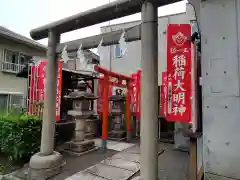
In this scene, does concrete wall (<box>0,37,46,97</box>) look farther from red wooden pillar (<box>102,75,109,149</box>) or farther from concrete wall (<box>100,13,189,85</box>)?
red wooden pillar (<box>102,75,109,149</box>)

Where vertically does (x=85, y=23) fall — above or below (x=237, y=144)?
above

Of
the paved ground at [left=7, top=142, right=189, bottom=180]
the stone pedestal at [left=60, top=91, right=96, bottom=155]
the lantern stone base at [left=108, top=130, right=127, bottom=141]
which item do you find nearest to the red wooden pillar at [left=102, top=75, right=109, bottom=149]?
the paved ground at [left=7, top=142, right=189, bottom=180]

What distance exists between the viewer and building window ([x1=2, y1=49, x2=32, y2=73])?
12374 mm

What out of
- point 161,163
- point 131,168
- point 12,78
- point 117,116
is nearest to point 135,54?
point 117,116

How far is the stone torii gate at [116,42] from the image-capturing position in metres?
2.96

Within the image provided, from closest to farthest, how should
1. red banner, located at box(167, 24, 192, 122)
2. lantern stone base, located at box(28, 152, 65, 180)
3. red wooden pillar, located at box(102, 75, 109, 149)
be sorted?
red banner, located at box(167, 24, 192, 122)
lantern stone base, located at box(28, 152, 65, 180)
red wooden pillar, located at box(102, 75, 109, 149)

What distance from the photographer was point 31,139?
588 centimetres

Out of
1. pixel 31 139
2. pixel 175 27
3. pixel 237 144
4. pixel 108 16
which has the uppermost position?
pixel 108 16

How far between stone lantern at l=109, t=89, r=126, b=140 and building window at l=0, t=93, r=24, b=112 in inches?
268

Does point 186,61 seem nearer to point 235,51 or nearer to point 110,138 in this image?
point 235,51

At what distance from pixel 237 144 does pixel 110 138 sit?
8.11 m

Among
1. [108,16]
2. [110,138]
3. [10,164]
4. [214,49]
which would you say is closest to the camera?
[214,49]

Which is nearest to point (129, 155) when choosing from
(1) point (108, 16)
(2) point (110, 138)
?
(2) point (110, 138)

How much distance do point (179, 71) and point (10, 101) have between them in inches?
522
